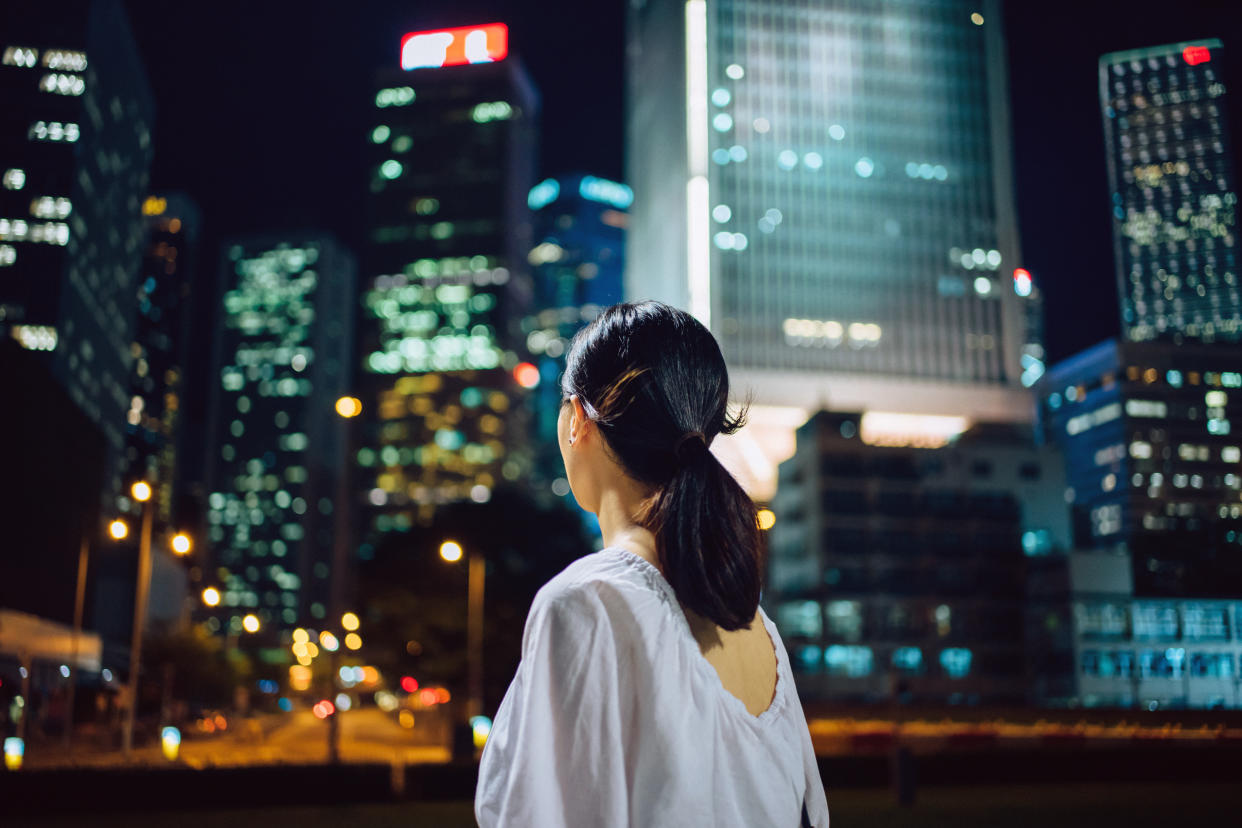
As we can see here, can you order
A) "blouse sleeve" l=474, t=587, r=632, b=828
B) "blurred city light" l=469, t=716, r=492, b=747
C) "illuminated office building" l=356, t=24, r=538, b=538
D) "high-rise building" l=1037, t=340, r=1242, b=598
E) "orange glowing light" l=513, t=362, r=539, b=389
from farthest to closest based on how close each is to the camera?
"illuminated office building" l=356, t=24, r=538, b=538 < "orange glowing light" l=513, t=362, r=539, b=389 < "blurred city light" l=469, t=716, r=492, b=747 < "high-rise building" l=1037, t=340, r=1242, b=598 < "blouse sleeve" l=474, t=587, r=632, b=828

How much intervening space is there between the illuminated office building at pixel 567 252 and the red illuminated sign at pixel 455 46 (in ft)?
113

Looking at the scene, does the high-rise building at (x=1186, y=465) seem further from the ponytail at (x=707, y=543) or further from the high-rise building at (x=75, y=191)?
the high-rise building at (x=75, y=191)

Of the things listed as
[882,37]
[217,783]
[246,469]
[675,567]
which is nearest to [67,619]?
[217,783]

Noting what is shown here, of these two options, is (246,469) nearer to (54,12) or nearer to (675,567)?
(54,12)

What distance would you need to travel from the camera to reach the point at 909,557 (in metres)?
57.7

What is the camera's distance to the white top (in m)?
1.16

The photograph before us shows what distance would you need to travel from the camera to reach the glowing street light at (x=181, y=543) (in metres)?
17.0

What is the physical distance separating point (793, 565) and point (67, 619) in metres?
37.2

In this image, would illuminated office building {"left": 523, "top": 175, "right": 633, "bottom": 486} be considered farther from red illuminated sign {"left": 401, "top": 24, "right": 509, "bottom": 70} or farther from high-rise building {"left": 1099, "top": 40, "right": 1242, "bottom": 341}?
high-rise building {"left": 1099, "top": 40, "right": 1242, "bottom": 341}

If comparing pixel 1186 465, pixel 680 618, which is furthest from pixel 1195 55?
pixel 680 618

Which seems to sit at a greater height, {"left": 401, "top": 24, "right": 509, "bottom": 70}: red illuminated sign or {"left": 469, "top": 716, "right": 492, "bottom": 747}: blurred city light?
{"left": 401, "top": 24, "right": 509, "bottom": 70}: red illuminated sign

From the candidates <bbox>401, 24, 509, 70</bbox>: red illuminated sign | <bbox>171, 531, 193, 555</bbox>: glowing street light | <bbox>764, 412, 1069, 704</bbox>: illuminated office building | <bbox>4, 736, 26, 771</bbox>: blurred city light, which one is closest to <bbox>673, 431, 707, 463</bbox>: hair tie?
<bbox>171, 531, 193, 555</bbox>: glowing street light

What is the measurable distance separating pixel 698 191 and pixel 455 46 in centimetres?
8894

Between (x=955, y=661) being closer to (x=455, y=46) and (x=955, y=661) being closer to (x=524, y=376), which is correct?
(x=524, y=376)
